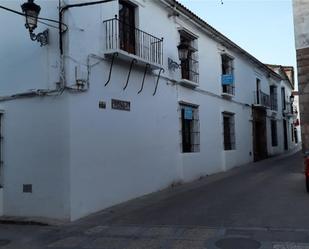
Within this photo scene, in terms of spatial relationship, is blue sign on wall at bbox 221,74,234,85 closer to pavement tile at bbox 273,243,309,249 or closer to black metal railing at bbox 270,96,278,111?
black metal railing at bbox 270,96,278,111

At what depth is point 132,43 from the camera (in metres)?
11.2

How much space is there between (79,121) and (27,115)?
1.12 meters

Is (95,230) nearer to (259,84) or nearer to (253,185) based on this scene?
(253,185)

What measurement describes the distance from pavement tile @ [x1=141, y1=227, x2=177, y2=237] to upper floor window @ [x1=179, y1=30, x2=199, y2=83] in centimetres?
765

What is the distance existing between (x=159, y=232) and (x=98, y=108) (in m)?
3.43

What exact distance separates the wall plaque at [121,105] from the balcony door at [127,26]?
4.41 feet

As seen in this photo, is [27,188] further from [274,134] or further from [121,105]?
[274,134]

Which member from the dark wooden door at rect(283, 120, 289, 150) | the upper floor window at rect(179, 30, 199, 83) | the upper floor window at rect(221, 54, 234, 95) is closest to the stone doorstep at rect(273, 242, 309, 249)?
the upper floor window at rect(179, 30, 199, 83)

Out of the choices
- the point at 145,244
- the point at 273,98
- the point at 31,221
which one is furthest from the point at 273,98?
the point at 145,244

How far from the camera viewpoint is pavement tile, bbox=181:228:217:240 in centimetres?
677

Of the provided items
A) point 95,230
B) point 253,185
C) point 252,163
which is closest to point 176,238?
point 95,230

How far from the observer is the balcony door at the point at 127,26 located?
1080 centimetres

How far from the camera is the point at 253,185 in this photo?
1262 centimetres

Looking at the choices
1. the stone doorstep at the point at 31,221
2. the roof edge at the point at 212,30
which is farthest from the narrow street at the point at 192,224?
the roof edge at the point at 212,30
